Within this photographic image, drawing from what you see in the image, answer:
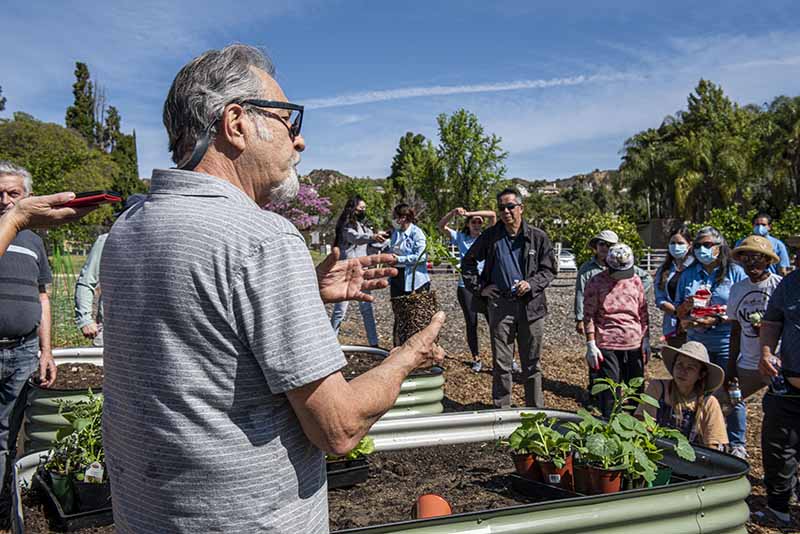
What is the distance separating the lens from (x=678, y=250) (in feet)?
22.0

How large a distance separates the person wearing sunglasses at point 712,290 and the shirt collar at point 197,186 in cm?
503

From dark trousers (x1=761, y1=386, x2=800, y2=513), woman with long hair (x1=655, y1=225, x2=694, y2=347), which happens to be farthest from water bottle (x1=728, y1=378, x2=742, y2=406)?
dark trousers (x1=761, y1=386, x2=800, y2=513)

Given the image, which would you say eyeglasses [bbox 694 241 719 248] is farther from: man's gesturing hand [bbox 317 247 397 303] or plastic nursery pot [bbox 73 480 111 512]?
plastic nursery pot [bbox 73 480 111 512]

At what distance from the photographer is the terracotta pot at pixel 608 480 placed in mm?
2688

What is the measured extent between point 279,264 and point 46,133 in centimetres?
4919

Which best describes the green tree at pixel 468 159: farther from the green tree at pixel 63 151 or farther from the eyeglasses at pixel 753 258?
the eyeglasses at pixel 753 258

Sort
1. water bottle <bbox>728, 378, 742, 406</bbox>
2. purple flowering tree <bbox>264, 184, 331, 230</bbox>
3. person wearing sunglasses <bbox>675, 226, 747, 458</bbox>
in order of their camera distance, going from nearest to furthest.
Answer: water bottle <bbox>728, 378, 742, 406</bbox>, person wearing sunglasses <bbox>675, 226, 747, 458</bbox>, purple flowering tree <bbox>264, 184, 331, 230</bbox>

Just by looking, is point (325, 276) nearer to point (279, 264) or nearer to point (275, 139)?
point (275, 139)

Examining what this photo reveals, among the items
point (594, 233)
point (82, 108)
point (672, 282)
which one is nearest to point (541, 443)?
point (672, 282)

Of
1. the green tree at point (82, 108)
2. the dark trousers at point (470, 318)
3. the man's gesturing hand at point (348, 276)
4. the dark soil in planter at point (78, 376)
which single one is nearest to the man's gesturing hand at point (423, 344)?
the man's gesturing hand at point (348, 276)

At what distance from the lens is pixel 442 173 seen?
4050cm

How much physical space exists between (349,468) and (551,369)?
630cm

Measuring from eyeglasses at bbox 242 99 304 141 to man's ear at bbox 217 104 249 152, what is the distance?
3 cm

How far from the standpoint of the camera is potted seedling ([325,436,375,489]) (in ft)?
9.94
